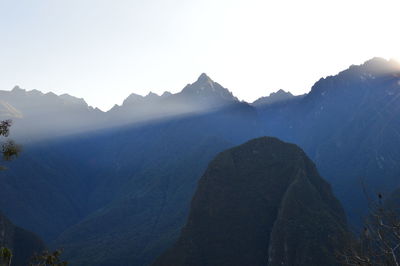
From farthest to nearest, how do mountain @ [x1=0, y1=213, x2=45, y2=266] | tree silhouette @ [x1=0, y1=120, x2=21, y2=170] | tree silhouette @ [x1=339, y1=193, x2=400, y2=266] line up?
mountain @ [x1=0, y1=213, x2=45, y2=266], tree silhouette @ [x1=0, y1=120, x2=21, y2=170], tree silhouette @ [x1=339, y1=193, x2=400, y2=266]

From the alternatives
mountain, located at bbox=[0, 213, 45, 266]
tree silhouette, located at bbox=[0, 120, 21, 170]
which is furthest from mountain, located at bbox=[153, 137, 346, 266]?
tree silhouette, located at bbox=[0, 120, 21, 170]

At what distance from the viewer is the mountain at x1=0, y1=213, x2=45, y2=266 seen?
123 metres

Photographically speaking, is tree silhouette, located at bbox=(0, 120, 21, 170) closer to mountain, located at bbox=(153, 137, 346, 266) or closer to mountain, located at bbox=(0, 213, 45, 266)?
mountain, located at bbox=(153, 137, 346, 266)

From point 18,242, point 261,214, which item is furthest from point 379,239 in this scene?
point 18,242

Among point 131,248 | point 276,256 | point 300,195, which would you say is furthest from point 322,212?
point 131,248

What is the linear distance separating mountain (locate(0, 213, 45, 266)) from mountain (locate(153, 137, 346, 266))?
161 ft

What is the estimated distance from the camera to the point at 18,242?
129 meters

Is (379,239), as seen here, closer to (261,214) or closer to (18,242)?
(261,214)

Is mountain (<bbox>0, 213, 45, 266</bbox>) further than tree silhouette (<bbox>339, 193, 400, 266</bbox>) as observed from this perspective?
Yes

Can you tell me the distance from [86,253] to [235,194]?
7808 centimetres

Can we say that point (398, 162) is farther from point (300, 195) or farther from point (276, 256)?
point (276, 256)

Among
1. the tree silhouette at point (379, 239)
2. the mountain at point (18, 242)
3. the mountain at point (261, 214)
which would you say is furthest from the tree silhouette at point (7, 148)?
the mountain at point (18, 242)

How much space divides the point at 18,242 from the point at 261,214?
7459 cm

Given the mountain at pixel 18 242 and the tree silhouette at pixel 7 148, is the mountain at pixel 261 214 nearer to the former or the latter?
the mountain at pixel 18 242
